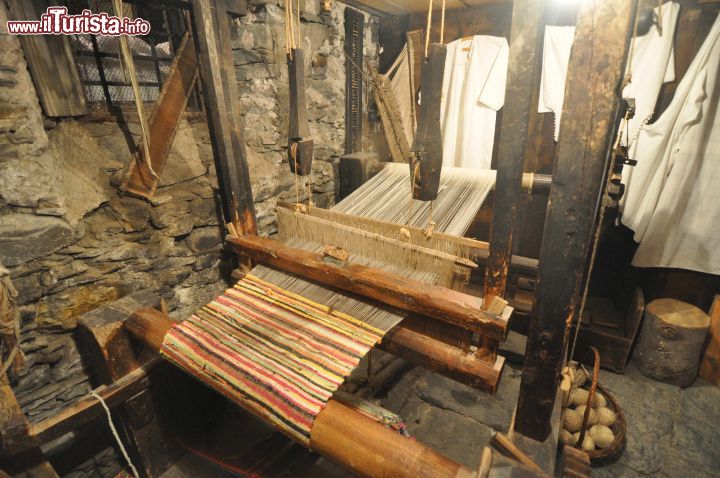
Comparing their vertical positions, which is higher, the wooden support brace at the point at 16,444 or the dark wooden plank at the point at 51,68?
the dark wooden plank at the point at 51,68

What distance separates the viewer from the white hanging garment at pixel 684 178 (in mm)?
3039

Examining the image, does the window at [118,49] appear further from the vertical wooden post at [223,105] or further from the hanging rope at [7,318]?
the hanging rope at [7,318]

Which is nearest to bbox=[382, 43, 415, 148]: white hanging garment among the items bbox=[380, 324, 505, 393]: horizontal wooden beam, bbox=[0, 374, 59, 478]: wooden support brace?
bbox=[380, 324, 505, 393]: horizontal wooden beam

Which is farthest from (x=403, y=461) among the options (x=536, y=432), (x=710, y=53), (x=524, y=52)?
(x=710, y=53)

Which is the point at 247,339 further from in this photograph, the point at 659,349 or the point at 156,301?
the point at 659,349

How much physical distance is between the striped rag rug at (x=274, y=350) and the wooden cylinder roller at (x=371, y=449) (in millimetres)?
63

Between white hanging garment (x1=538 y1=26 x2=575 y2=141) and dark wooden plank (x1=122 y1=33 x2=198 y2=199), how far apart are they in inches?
141

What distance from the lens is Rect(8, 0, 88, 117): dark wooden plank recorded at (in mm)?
1961

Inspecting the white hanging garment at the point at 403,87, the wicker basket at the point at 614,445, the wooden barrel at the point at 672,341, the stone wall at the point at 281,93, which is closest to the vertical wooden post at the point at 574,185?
the wicker basket at the point at 614,445

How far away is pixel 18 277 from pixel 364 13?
4.34 metres

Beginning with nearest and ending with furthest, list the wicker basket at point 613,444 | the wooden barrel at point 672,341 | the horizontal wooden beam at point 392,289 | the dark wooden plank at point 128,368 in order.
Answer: the horizontal wooden beam at point 392,289 < the dark wooden plank at point 128,368 < the wicker basket at point 613,444 < the wooden barrel at point 672,341

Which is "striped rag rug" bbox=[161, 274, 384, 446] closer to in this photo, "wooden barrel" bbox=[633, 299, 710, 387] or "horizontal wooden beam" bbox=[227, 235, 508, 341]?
"horizontal wooden beam" bbox=[227, 235, 508, 341]

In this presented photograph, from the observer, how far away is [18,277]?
2.11m

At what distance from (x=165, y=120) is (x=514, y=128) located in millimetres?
2447
